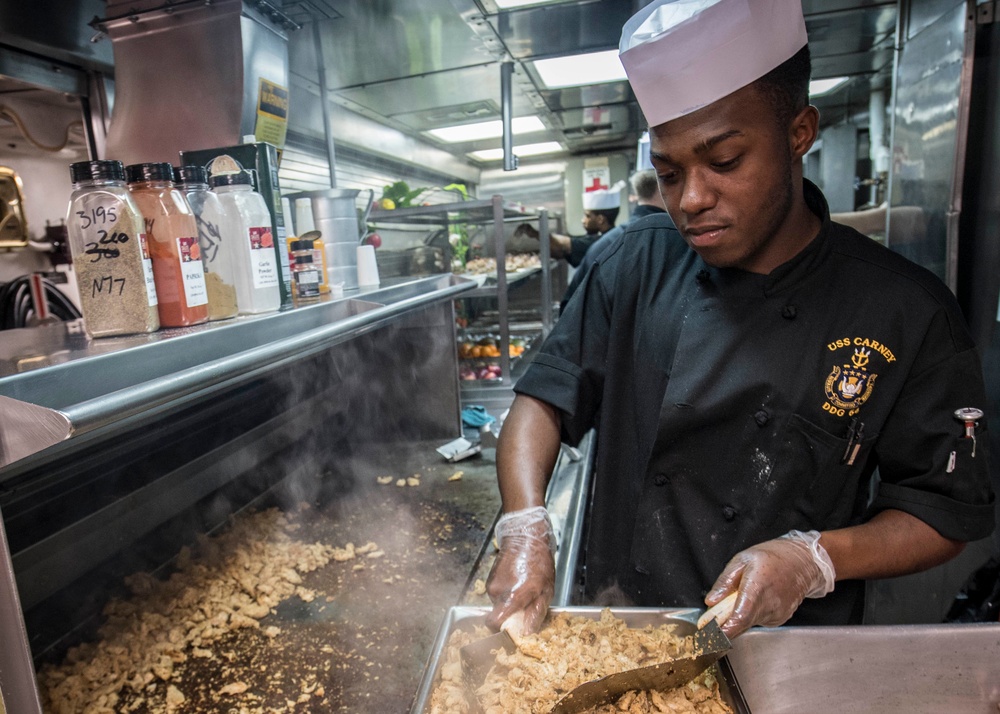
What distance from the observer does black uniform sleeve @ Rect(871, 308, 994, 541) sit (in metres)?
1.15

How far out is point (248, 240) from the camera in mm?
1237

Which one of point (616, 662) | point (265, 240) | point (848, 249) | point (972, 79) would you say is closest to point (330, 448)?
point (265, 240)

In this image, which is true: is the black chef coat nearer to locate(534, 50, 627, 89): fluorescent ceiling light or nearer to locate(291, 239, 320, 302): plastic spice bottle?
locate(291, 239, 320, 302): plastic spice bottle

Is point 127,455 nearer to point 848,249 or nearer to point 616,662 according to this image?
point 616,662

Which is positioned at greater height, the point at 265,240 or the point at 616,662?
the point at 265,240

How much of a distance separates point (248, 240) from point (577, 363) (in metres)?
0.80

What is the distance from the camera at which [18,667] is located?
0.69m

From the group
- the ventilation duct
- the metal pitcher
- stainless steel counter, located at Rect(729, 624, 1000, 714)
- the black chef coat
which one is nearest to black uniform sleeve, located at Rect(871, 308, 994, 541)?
the black chef coat

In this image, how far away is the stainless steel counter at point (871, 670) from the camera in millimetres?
980

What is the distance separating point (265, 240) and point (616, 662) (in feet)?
3.45

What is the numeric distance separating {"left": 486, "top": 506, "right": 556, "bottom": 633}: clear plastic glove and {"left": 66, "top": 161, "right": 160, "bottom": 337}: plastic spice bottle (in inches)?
29.9

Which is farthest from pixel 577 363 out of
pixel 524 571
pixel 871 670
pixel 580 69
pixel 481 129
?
pixel 481 129

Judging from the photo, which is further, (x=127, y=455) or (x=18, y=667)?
(x=127, y=455)

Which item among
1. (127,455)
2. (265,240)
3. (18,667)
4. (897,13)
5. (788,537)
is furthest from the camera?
(897,13)
